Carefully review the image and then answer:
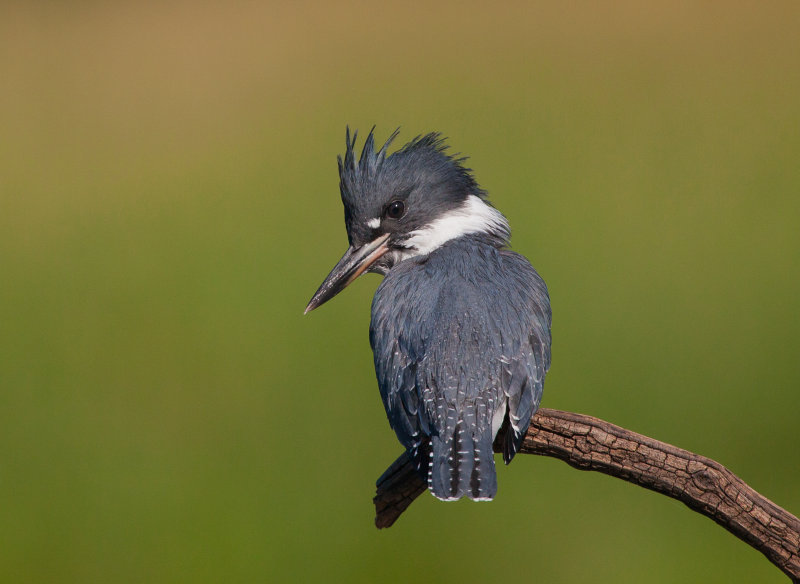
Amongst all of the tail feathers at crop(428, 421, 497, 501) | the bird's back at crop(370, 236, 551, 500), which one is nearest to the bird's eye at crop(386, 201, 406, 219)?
the bird's back at crop(370, 236, 551, 500)

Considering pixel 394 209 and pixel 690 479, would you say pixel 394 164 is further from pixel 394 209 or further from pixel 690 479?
pixel 690 479

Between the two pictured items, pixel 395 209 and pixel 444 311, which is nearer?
pixel 444 311

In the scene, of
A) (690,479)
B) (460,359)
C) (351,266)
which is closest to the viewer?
(690,479)

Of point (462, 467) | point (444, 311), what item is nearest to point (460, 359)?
point (444, 311)

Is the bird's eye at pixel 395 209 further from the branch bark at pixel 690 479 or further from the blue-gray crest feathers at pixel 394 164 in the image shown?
the branch bark at pixel 690 479

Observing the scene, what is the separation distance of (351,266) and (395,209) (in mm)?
199

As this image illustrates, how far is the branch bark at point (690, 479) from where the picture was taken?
192cm

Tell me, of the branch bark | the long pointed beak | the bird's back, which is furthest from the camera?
the long pointed beak

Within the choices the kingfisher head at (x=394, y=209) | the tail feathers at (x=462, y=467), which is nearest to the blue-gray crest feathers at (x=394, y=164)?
the kingfisher head at (x=394, y=209)

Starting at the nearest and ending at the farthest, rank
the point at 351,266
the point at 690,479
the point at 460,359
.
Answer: the point at 690,479 → the point at 460,359 → the point at 351,266

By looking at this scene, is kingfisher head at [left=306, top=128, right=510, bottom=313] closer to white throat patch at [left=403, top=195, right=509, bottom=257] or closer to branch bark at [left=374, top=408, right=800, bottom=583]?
white throat patch at [left=403, top=195, right=509, bottom=257]

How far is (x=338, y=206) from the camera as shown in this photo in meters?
5.39

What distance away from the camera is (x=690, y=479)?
1944 millimetres

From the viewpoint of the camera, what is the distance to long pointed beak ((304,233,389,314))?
261 centimetres
